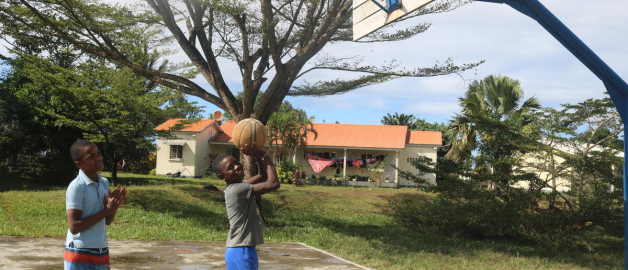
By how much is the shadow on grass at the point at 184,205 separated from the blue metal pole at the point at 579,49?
815cm

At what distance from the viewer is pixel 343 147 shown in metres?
29.8

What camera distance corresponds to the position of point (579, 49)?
251 inches

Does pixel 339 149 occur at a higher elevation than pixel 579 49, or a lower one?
lower

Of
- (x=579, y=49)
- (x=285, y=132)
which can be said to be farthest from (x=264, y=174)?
(x=285, y=132)

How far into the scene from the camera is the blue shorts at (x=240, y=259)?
421cm

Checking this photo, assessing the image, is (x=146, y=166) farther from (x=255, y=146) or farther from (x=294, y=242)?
(x=255, y=146)

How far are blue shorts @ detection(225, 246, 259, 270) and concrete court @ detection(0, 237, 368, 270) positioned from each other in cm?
335

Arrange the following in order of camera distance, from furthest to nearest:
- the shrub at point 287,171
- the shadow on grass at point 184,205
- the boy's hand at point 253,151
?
1. the shrub at point 287,171
2. the shadow on grass at point 184,205
3. the boy's hand at point 253,151

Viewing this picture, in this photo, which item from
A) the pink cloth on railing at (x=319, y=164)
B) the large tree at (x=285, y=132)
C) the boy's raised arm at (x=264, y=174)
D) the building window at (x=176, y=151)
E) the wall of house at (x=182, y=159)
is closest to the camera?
the boy's raised arm at (x=264, y=174)

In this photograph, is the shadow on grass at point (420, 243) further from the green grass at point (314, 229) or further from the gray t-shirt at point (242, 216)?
the gray t-shirt at point (242, 216)

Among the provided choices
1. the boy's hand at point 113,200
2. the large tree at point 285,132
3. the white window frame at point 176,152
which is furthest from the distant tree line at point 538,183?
the white window frame at point 176,152

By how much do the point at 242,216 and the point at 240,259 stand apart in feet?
1.15

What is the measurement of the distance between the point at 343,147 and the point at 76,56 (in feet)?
47.3

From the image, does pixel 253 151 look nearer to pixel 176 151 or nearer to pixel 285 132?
pixel 285 132
